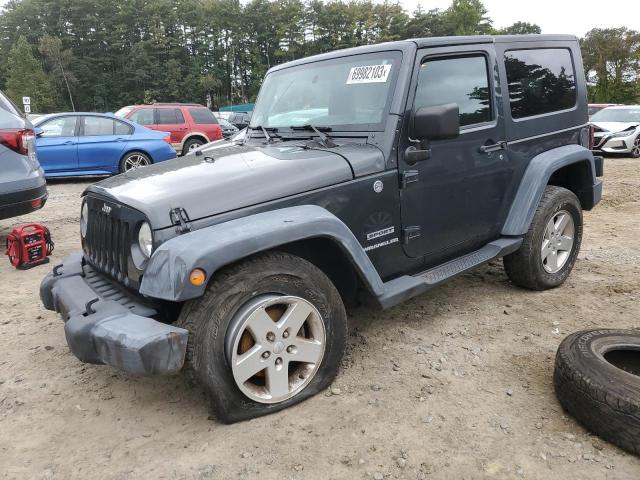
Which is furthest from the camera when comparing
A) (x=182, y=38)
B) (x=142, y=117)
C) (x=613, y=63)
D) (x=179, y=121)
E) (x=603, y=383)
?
(x=182, y=38)

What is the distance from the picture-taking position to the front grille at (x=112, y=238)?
2.50 m

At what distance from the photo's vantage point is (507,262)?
4066 millimetres

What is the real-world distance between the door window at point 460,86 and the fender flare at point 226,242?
109 cm

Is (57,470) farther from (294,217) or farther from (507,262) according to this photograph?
(507,262)

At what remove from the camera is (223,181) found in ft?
8.45

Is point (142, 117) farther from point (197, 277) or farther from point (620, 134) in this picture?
point (620, 134)

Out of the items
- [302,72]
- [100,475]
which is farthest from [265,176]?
[100,475]

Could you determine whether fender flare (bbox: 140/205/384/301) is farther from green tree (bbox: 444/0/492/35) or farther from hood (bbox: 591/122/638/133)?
green tree (bbox: 444/0/492/35)

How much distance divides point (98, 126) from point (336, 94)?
8374 millimetres

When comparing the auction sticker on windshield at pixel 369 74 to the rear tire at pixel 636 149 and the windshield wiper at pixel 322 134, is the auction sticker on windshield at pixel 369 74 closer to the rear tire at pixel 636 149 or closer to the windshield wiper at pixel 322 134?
the windshield wiper at pixel 322 134

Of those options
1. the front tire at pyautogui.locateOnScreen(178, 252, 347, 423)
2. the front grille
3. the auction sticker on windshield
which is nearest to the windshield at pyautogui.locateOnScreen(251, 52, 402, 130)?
the auction sticker on windshield

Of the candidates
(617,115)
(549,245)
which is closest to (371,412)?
(549,245)

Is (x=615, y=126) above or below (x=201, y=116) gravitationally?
below

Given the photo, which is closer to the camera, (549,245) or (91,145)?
(549,245)
